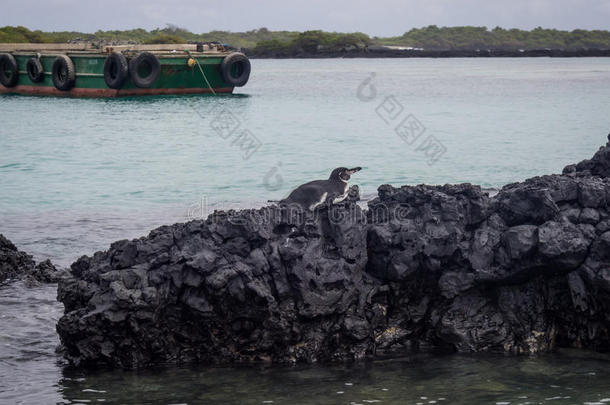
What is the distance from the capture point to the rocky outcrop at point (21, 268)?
863 centimetres

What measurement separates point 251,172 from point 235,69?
2423 cm

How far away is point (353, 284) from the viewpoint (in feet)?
21.3

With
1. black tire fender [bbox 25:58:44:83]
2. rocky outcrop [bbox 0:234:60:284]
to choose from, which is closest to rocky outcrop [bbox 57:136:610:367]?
rocky outcrop [bbox 0:234:60:284]

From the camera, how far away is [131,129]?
2902 cm

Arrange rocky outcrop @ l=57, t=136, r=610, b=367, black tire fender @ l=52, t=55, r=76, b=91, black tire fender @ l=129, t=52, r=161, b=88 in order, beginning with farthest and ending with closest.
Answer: black tire fender @ l=52, t=55, r=76, b=91 → black tire fender @ l=129, t=52, r=161, b=88 → rocky outcrop @ l=57, t=136, r=610, b=367

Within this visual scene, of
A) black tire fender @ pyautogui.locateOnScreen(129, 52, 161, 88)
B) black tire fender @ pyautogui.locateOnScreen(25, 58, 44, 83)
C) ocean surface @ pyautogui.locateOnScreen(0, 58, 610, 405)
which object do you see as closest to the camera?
ocean surface @ pyautogui.locateOnScreen(0, 58, 610, 405)

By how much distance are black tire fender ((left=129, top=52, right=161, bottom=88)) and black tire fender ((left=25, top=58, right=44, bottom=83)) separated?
247 inches

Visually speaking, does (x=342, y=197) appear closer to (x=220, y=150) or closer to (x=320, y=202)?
(x=320, y=202)

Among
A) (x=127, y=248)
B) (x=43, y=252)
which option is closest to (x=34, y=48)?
(x=43, y=252)

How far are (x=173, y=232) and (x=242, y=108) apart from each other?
3198cm

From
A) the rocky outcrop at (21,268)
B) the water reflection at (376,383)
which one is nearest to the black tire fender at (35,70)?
the rocky outcrop at (21,268)

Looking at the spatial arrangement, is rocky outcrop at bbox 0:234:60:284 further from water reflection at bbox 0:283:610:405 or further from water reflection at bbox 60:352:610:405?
water reflection at bbox 60:352:610:405

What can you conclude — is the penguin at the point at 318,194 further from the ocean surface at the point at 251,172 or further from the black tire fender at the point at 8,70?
the black tire fender at the point at 8,70

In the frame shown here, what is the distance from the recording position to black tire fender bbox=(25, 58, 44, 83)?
137 ft
